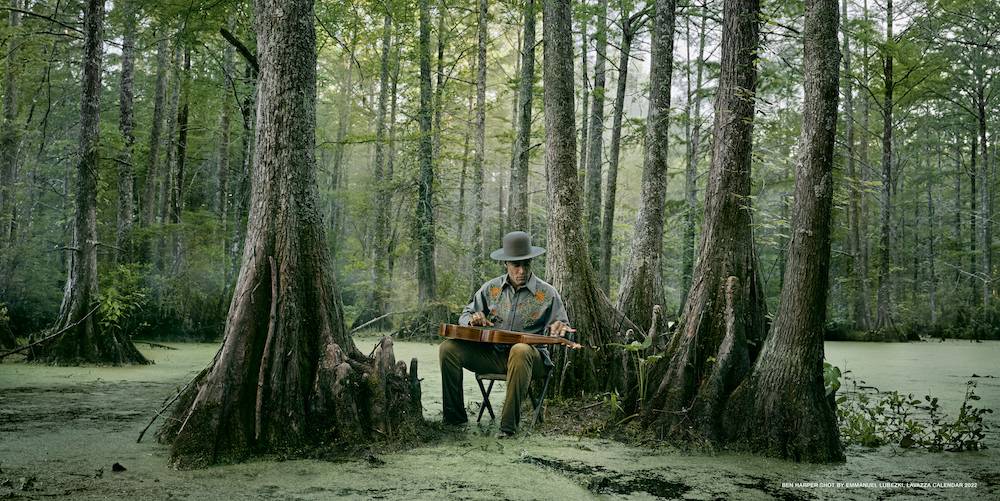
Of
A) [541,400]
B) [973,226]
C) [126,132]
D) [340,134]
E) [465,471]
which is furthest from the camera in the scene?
[340,134]

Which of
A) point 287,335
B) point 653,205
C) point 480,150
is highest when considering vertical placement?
point 480,150

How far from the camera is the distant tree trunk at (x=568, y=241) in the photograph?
645 cm

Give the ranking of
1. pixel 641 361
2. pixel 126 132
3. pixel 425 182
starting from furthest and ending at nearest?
pixel 425 182, pixel 126 132, pixel 641 361

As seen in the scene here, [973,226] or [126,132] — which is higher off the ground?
[973,226]

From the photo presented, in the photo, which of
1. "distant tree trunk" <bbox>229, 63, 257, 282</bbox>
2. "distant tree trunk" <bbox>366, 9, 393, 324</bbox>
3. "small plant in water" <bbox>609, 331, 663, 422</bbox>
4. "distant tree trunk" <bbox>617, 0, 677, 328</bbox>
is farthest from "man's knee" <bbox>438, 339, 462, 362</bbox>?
→ "distant tree trunk" <bbox>366, 9, 393, 324</bbox>

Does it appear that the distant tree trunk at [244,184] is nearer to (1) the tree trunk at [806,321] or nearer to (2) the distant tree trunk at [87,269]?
(2) the distant tree trunk at [87,269]

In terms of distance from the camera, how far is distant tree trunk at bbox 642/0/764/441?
189 inches

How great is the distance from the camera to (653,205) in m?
8.09

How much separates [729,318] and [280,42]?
3605 millimetres

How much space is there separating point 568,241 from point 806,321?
2673mm

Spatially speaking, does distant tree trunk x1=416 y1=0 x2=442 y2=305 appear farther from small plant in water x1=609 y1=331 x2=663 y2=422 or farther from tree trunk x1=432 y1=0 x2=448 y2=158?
small plant in water x1=609 y1=331 x2=663 y2=422

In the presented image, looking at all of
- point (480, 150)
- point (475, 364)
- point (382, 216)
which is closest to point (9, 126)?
point (382, 216)

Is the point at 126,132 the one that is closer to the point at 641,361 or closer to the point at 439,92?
the point at 439,92

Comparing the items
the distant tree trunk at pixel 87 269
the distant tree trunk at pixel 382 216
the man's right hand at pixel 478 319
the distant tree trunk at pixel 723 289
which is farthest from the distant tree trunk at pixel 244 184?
the distant tree trunk at pixel 723 289
